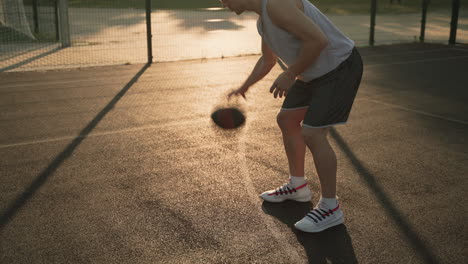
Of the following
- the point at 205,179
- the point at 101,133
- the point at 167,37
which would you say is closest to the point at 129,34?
the point at 167,37

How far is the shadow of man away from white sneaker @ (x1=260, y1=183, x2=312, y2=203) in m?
0.04

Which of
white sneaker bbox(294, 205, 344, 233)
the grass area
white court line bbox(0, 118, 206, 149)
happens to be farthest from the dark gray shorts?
the grass area

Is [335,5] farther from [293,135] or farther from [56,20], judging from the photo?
[293,135]

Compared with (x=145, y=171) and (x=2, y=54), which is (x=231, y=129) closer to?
(x=145, y=171)

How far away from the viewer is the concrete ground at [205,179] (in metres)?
3.42

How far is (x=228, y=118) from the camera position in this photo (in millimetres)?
6961

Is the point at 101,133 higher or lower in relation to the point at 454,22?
A: lower

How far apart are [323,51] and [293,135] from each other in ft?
2.38

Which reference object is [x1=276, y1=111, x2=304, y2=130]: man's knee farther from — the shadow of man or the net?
the net

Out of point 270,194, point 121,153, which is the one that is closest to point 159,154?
point 121,153

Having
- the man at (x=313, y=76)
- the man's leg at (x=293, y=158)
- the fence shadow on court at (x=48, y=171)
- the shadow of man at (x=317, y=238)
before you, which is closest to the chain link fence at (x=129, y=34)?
the fence shadow on court at (x=48, y=171)

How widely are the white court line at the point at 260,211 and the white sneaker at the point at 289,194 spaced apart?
0.41 feet

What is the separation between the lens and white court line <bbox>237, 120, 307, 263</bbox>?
10.9ft

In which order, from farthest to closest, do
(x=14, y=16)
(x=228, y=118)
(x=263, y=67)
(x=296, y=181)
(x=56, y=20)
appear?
(x=56, y=20) → (x=14, y=16) → (x=228, y=118) → (x=296, y=181) → (x=263, y=67)
